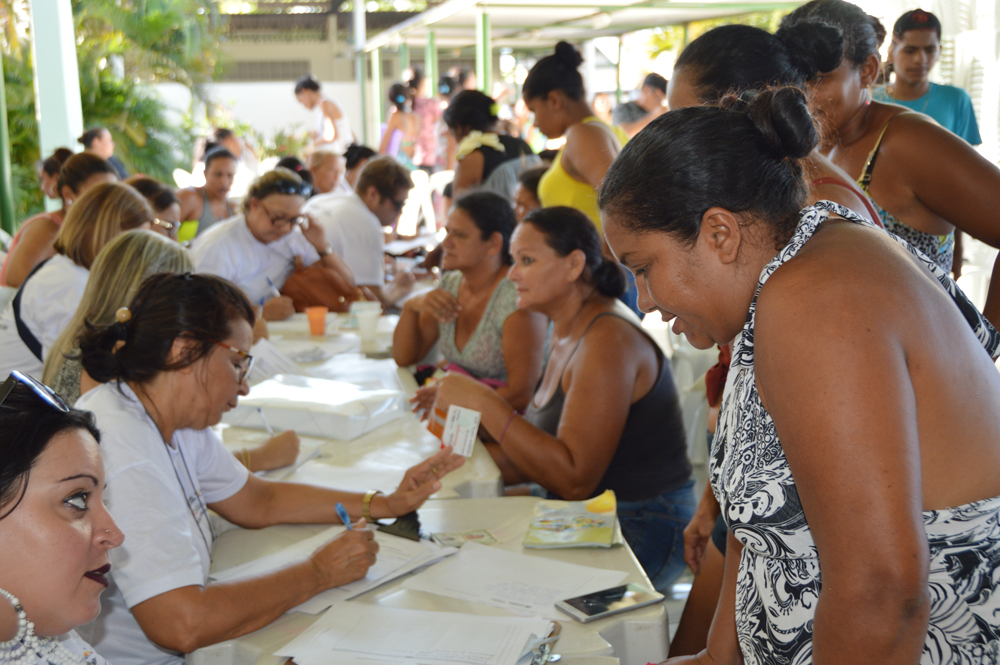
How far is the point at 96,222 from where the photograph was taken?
3.07m

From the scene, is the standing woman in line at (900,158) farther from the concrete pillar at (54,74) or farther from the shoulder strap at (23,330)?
the concrete pillar at (54,74)

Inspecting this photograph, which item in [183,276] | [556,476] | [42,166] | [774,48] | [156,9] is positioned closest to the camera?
[774,48]

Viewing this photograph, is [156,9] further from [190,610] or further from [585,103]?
[190,610]

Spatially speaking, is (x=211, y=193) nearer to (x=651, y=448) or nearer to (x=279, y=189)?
(x=279, y=189)

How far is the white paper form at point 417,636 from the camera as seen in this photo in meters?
1.31

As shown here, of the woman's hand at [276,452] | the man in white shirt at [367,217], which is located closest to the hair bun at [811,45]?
the woman's hand at [276,452]

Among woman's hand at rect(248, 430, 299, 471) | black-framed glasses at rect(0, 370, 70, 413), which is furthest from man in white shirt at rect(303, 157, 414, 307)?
black-framed glasses at rect(0, 370, 70, 413)

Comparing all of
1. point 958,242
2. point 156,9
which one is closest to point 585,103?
point 958,242

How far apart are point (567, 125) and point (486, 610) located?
2871mm

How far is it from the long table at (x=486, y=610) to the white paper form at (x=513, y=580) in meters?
0.03

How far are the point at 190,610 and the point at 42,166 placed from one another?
5009 mm

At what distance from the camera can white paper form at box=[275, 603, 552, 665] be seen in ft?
4.28

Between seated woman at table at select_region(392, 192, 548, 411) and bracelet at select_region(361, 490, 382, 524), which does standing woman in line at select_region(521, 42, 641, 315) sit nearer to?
seated woman at table at select_region(392, 192, 548, 411)

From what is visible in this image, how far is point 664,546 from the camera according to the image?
234 cm
